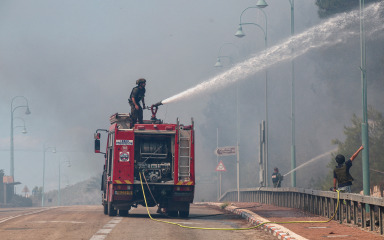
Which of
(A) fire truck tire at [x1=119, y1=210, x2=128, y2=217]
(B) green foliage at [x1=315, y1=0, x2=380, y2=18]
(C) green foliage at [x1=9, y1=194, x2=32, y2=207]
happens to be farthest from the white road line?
(C) green foliage at [x1=9, y1=194, x2=32, y2=207]

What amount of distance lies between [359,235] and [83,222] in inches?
311

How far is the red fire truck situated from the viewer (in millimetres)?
21938

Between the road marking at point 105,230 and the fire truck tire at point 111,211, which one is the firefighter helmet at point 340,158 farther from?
the fire truck tire at point 111,211

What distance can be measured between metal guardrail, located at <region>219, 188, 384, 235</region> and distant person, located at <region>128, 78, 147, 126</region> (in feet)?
19.6

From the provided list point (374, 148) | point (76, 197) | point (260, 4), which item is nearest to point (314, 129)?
point (374, 148)

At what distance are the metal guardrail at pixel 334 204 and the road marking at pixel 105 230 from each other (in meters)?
5.97

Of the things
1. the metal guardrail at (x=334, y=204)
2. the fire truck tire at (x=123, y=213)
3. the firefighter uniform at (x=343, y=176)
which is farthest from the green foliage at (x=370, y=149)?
the firefighter uniform at (x=343, y=176)

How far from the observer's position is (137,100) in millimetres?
23312

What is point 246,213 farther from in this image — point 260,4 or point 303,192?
point 260,4

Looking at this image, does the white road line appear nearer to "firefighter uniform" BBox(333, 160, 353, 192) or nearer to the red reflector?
the red reflector

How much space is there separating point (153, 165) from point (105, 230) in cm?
499

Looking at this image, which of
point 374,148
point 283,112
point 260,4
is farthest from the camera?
point 283,112

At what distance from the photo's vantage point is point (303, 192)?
80.9 ft

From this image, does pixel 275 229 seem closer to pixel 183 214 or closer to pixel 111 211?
pixel 183 214
